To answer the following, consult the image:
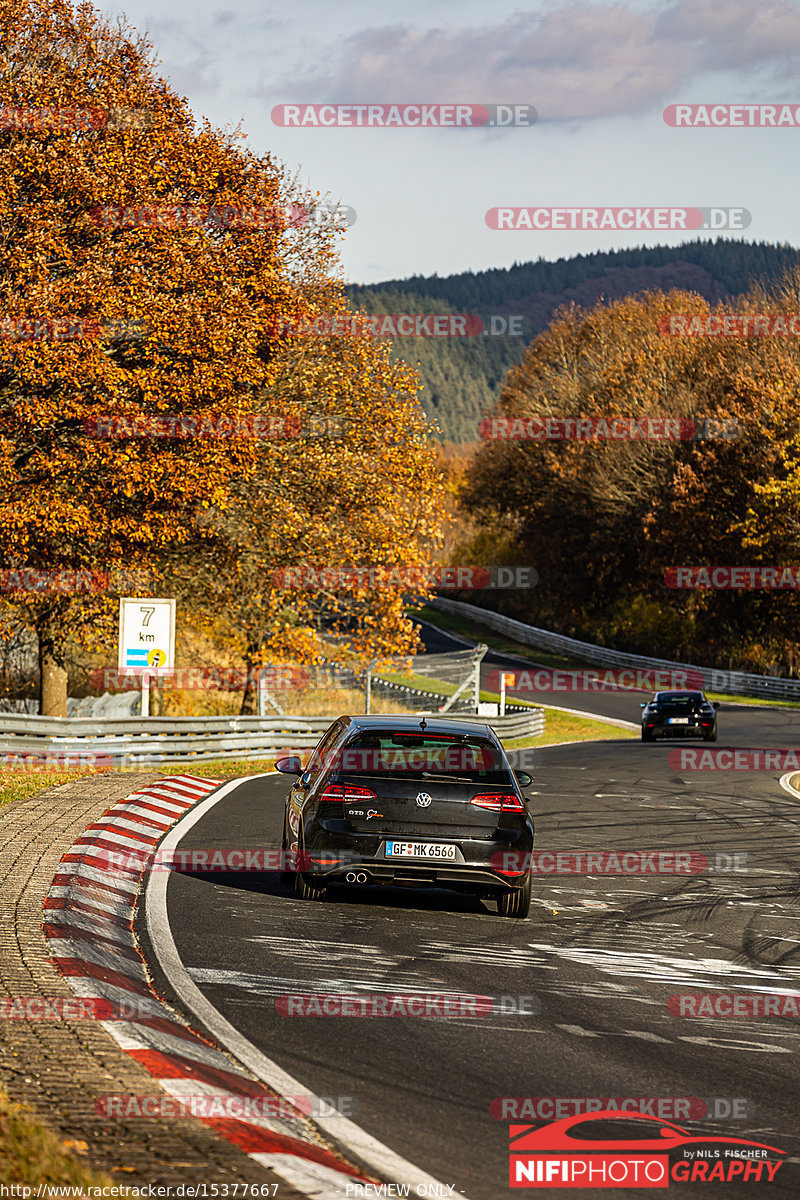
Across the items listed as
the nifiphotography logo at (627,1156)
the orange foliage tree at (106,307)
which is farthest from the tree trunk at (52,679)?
the nifiphotography logo at (627,1156)

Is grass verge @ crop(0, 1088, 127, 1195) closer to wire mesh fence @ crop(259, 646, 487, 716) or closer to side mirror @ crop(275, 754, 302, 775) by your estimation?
side mirror @ crop(275, 754, 302, 775)

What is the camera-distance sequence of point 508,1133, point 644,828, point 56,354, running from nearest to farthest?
point 508,1133
point 644,828
point 56,354

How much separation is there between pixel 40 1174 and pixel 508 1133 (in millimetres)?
1997

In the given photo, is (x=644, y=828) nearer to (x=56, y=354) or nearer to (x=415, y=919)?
(x=415, y=919)

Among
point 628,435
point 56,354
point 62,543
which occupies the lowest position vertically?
point 62,543

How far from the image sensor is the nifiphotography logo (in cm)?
493

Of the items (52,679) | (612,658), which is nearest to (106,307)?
(52,679)

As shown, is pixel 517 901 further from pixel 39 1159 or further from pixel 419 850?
pixel 39 1159

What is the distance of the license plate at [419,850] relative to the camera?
980 cm

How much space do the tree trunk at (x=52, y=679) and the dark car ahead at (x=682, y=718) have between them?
13987 mm

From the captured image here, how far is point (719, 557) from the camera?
58.7 meters

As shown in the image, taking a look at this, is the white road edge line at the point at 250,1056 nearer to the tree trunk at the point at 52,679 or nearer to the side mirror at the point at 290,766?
the side mirror at the point at 290,766

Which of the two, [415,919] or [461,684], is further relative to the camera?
[461,684]

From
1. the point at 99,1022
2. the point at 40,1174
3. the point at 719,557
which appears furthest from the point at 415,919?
the point at 719,557
